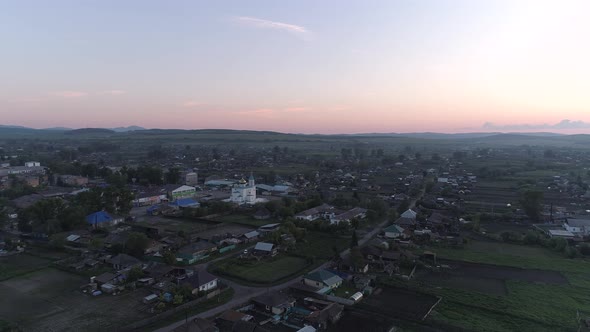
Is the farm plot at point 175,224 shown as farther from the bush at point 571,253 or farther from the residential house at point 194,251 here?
the bush at point 571,253

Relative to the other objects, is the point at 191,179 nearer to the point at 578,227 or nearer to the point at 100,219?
the point at 100,219

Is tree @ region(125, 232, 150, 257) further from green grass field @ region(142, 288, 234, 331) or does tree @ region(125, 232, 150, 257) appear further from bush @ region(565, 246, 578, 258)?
bush @ region(565, 246, 578, 258)

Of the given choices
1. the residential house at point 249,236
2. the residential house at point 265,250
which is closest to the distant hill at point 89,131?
the residential house at point 249,236

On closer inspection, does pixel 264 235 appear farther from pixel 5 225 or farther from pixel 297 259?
pixel 5 225

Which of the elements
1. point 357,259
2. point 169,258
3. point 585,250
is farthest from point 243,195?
point 585,250

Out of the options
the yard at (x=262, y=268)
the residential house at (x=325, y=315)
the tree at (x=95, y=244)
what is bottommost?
the yard at (x=262, y=268)

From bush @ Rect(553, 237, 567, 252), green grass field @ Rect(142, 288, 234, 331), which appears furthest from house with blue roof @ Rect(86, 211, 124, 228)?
bush @ Rect(553, 237, 567, 252)

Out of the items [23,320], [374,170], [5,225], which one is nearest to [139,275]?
[23,320]
